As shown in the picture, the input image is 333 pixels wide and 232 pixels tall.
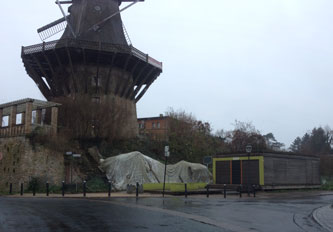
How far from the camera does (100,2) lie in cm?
4359

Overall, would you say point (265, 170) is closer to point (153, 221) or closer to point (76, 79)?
point (153, 221)

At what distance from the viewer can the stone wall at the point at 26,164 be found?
2609 cm

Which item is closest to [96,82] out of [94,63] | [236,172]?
[94,63]

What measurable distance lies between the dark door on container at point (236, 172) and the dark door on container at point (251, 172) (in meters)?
0.44

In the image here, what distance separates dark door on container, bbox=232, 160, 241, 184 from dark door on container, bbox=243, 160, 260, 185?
440 millimetres

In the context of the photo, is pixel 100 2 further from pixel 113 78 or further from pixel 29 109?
pixel 29 109

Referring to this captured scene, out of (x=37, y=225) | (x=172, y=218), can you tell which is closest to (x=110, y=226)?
(x=37, y=225)

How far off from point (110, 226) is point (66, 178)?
65.1ft

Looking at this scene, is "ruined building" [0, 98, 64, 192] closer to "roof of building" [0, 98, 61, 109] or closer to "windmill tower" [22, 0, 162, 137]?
"roof of building" [0, 98, 61, 109]

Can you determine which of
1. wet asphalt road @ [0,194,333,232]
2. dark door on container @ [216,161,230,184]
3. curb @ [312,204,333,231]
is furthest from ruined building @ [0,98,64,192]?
curb @ [312,204,333,231]

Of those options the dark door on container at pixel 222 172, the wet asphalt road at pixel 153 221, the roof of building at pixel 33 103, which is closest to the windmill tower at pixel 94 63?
the roof of building at pixel 33 103

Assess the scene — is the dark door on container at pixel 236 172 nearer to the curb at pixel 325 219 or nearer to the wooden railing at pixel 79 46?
the curb at pixel 325 219

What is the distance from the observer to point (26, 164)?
85.6 ft

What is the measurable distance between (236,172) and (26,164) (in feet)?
49.5
